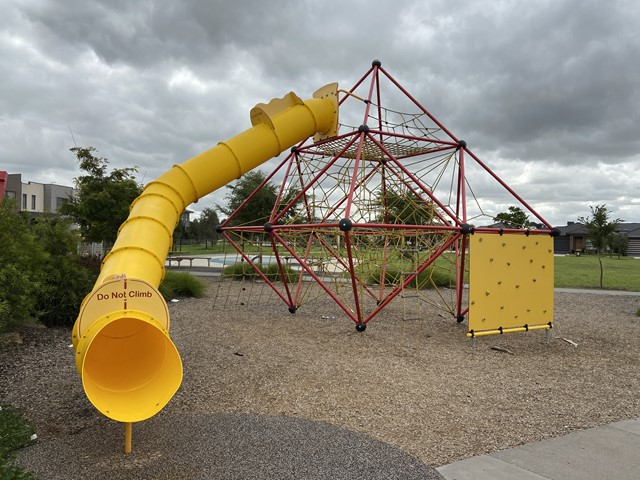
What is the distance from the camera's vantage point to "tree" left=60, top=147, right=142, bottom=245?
748 inches

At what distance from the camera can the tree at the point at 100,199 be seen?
19000mm

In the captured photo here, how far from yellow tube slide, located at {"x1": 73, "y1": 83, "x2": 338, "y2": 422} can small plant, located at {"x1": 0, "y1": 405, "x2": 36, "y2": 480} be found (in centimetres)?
64

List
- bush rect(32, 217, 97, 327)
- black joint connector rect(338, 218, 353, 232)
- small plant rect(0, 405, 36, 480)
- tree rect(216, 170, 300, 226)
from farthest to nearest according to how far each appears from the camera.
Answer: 1. tree rect(216, 170, 300, 226)
2. bush rect(32, 217, 97, 327)
3. black joint connector rect(338, 218, 353, 232)
4. small plant rect(0, 405, 36, 480)

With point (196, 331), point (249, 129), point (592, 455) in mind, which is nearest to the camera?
point (592, 455)

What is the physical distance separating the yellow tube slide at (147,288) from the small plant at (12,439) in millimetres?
640

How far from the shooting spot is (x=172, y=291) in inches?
552

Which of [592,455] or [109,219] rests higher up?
[109,219]

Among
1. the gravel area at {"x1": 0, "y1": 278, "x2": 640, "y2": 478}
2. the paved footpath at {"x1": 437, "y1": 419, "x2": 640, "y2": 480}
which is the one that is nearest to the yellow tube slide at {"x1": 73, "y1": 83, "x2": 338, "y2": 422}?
the gravel area at {"x1": 0, "y1": 278, "x2": 640, "y2": 478}

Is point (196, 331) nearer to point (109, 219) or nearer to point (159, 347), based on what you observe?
point (159, 347)

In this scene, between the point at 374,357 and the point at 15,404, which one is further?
the point at 374,357

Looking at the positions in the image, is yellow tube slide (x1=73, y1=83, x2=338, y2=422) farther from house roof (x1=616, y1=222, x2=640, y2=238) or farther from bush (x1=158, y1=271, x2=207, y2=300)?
house roof (x1=616, y1=222, x2=640, y2=238)

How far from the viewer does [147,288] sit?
4.32 m

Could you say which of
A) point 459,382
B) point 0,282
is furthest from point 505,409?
point 0,282

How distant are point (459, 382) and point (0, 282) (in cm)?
643
